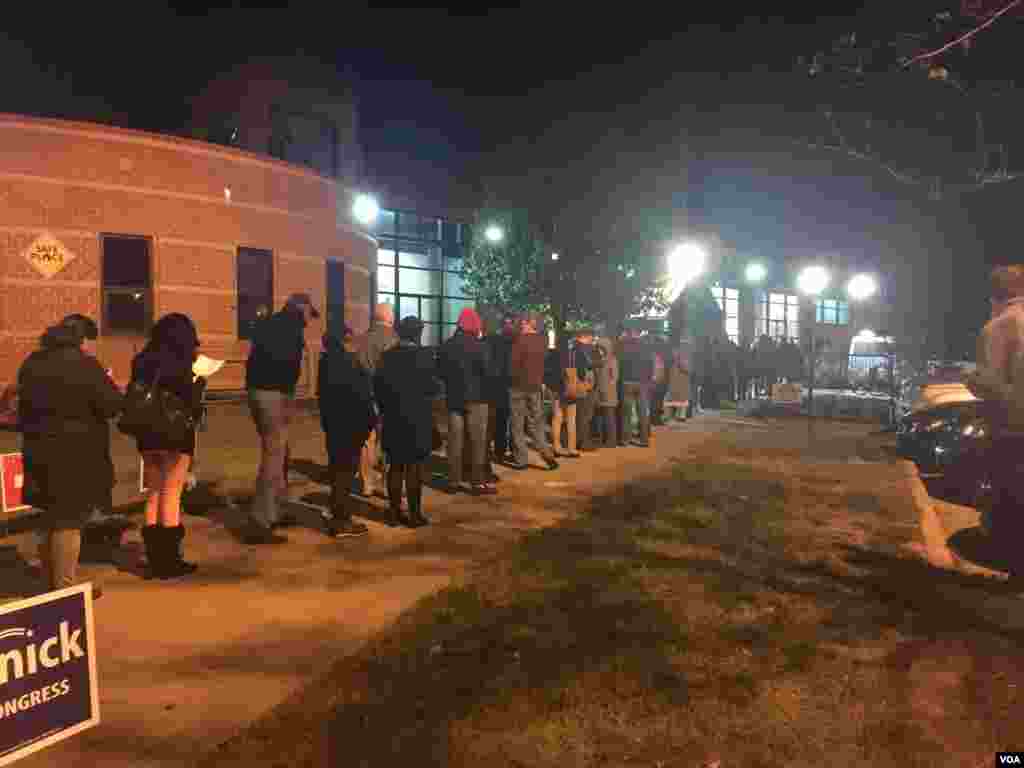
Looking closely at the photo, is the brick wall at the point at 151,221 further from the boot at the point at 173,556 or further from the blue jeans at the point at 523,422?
the boot at the point at 173,556

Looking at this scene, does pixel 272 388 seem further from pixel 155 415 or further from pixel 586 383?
pixel 586 383

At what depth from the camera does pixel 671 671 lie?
446 centimetres

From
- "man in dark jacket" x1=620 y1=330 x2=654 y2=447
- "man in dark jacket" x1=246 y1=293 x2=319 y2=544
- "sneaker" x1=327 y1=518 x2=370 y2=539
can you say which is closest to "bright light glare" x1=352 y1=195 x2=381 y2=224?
"man in dark jacket" x1=620 y1=330 x2=654 y2=447

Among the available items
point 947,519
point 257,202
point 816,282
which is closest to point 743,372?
point 816,282

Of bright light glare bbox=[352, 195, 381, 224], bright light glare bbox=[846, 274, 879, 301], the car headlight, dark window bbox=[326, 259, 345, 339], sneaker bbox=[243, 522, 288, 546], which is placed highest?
bright light glare bbox=[352, 195, 381, 224]

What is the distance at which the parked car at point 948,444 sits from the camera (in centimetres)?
954

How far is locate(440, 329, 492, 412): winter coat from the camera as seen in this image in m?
8.92

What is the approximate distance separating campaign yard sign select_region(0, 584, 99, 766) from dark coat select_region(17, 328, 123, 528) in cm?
178

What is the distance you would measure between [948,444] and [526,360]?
5.46 metres

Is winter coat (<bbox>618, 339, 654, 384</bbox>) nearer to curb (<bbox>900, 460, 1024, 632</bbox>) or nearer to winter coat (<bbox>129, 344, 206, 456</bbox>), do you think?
curb (<bbox>900, 460, 1024, 632</bbox>)

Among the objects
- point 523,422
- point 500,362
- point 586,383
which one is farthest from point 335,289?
point 500,362

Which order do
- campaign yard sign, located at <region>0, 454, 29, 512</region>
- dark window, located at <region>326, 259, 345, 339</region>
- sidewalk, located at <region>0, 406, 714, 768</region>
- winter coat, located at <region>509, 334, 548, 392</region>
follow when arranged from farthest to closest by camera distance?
dark window, located at <region>326, 259, 345, 339</region> < winter coat, located at <region>509, 334, 548, 392</region> < campaign yard sign, located at <region>0, 454, 29, 512</region> < sidewalk, located at <region>0, 406, 714, 768</region>

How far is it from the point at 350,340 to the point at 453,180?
2610cm

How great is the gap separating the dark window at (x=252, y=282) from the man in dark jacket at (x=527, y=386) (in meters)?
10.9
